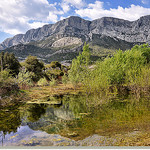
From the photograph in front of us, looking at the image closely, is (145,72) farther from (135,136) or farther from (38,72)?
(38,72)

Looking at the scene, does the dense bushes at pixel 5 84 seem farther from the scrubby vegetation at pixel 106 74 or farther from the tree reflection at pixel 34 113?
the tree reflection at pixel 34 113

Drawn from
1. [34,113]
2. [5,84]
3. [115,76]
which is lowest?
[34,113]

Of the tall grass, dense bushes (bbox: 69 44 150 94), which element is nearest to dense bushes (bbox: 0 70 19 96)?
dense bushes (bbox: 69 44 150 94)

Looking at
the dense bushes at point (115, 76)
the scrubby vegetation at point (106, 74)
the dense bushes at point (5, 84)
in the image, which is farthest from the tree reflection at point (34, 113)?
the dense bushes at point (115, 76)

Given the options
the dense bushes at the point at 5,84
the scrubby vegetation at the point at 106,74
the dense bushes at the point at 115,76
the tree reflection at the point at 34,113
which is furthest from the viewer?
the dense bushes at the point at 5,84

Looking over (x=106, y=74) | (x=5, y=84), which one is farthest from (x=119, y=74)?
(x=5, y=84)

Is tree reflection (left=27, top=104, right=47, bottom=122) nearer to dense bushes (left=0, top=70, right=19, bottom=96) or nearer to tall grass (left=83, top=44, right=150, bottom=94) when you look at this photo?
dense bushes (left=0, top=70, right=19, bottom=96)

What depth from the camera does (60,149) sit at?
15.8 feet

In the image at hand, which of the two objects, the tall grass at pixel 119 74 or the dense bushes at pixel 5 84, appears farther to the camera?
the dense bushes at pixel 5 84

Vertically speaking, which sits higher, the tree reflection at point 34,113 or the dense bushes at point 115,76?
the dense bushes at point 115,76

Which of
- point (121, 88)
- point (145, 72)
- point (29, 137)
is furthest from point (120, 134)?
point (121, 88)

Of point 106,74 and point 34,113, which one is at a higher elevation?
point 106,74

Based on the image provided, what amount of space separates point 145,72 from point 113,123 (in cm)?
883

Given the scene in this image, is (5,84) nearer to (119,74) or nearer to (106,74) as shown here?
(106,74)
